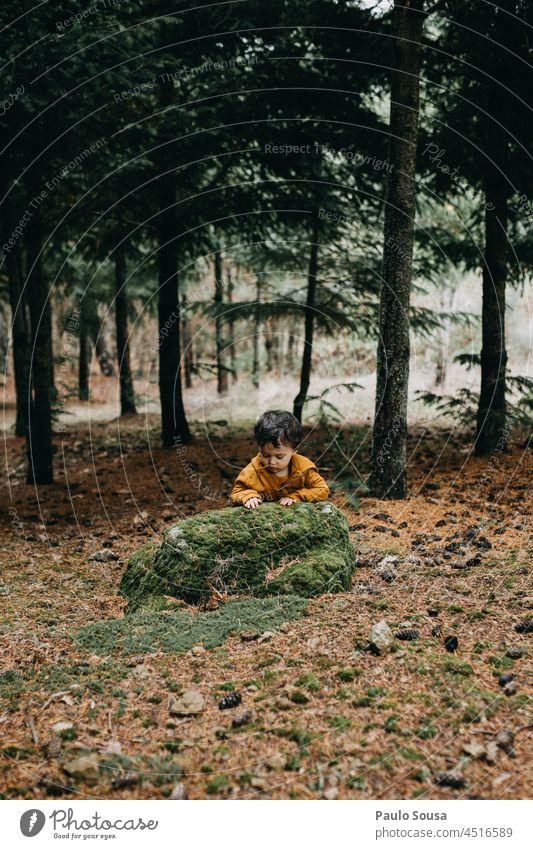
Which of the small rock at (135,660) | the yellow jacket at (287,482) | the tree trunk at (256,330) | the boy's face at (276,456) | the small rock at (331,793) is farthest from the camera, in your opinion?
the tree trunk at (256,330)

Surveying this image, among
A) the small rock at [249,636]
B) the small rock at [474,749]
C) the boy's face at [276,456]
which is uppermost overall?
the boy's face at [276,456]

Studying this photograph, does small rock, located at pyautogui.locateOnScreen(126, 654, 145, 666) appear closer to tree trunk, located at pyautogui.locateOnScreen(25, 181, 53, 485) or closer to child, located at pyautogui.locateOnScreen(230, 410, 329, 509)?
child, located at pyautogui.locateOnScreen(230, 410, 329, 509)

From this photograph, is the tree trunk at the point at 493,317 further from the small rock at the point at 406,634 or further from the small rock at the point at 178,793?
the small rock at the point at 178,793

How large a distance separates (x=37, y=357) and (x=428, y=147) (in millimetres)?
7857

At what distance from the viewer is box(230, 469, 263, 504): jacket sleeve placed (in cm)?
561

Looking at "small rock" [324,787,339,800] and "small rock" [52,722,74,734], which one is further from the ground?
"small rock" [324,787,339,800]

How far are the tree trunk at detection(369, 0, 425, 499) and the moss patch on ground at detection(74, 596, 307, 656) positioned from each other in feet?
13.5

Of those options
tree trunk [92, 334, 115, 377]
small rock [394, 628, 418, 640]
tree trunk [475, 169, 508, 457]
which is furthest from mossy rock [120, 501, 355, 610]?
tree trunk [92, 334, 115, 377]

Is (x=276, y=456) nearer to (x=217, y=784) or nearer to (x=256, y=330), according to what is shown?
(x=217, y=784)

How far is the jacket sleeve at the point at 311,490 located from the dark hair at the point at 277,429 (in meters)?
0.51

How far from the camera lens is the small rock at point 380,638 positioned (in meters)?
4.05

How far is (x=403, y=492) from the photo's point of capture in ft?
28.6

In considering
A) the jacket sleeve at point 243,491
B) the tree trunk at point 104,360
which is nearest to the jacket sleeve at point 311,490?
the jacket sleeve at point 243,491

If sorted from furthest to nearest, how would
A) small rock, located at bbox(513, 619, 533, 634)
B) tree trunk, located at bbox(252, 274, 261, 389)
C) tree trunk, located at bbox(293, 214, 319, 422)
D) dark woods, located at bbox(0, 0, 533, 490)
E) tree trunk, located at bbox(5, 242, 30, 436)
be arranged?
tree trunk, located at bbox(252, 274, 261, 389) < tree trunk, located at bbox(293, 214, 319, 422) < tree trunk, located at bbox(5, 242, 30, 436) < dark woods, located at bbox(0, 0, 533, 490) < small rock, located at bbox(513, 619, 533, 634)
